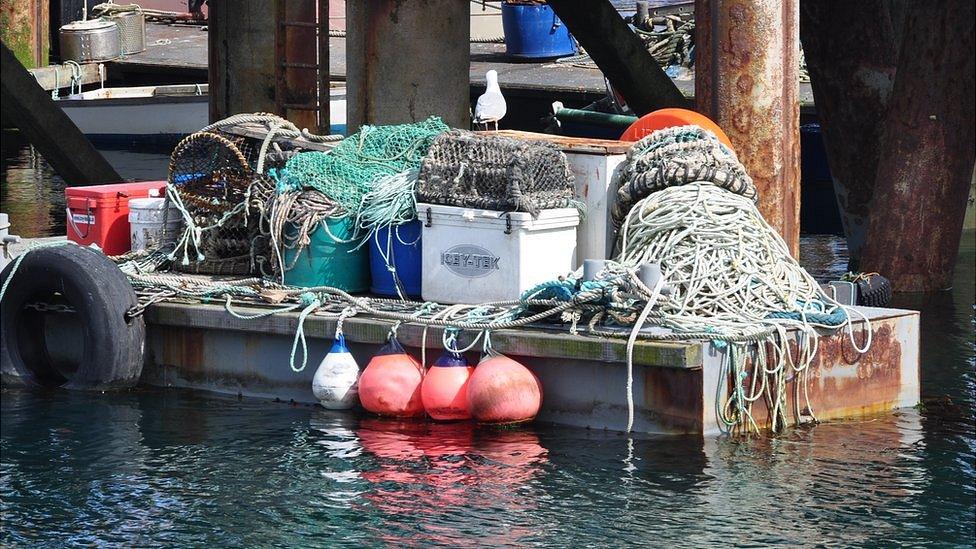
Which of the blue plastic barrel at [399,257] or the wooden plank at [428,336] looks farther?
the blue plastic barrel at [399,257]

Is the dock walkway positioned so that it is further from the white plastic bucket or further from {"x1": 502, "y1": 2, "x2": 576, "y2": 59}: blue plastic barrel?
the white plastic bucket

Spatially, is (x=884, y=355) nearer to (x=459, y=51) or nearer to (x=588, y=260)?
(x=588, y=260)

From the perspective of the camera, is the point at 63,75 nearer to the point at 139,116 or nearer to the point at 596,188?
the point at 139,116

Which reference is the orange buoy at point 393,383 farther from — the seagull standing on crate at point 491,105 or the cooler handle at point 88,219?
the cooler handle at point 88,219

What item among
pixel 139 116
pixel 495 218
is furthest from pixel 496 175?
pixel 139 116

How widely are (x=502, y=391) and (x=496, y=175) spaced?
4.25ft

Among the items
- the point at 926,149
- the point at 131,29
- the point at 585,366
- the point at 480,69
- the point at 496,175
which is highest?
the point at 131,29

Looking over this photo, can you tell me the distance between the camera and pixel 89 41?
1182 inches

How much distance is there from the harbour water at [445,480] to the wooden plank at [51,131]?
10.4ft

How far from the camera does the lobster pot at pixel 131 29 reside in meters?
30.3

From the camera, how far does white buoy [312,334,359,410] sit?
30.0ft

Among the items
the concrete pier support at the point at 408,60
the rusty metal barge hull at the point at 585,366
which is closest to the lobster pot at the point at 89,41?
the concrete pier support at the point at 408,60

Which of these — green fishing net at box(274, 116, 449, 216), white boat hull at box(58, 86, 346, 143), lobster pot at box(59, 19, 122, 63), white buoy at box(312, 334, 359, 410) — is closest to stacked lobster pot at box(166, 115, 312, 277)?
green fishing net at box(274, 116, 449, 216)

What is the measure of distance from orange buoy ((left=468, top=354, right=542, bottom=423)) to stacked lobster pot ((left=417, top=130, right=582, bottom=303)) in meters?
0.64
